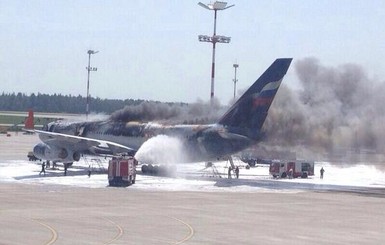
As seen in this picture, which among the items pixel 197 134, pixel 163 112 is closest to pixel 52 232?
pixel 197 134

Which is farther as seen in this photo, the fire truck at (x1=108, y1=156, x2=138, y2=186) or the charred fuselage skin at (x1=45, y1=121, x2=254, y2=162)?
the charred fuselage skin at (x1=45, y1=121, x2=254, y2=162)

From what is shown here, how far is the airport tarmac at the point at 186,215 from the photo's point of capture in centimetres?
3209

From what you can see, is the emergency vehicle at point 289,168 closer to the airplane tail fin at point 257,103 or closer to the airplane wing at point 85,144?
the airplane tail fin at point 257,103

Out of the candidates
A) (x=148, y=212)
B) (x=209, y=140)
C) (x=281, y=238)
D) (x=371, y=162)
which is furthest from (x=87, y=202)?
(x=371, y=162)

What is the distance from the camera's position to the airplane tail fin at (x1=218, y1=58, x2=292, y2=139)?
2591 inches

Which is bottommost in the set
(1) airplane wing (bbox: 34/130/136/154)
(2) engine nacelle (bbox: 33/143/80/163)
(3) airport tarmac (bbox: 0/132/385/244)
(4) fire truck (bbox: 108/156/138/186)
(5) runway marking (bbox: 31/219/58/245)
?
(5) runway marking (bbox: 31/219/58/245)

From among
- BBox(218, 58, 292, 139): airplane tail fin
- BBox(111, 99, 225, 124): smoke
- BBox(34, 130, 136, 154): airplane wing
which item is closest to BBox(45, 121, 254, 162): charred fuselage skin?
BBox(218, 58, 292, 139): airplane tail fin

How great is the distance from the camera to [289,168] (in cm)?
7588

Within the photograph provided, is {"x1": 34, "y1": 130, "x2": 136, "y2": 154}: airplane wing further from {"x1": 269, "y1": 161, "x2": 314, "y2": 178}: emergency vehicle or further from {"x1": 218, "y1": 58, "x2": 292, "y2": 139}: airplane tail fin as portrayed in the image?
{"x1": 218, "y1": 58, "x2": 292, "y2": 139}: airplane tail fin

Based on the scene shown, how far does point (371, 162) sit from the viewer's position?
68062 millimetres

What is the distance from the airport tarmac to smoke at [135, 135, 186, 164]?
13.1m

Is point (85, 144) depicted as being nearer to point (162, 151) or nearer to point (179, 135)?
point (162, 151)

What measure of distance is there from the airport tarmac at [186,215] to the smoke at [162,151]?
1313 cm

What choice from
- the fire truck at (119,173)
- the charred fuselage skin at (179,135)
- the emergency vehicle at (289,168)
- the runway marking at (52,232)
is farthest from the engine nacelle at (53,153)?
the runway marking at (52,232)
